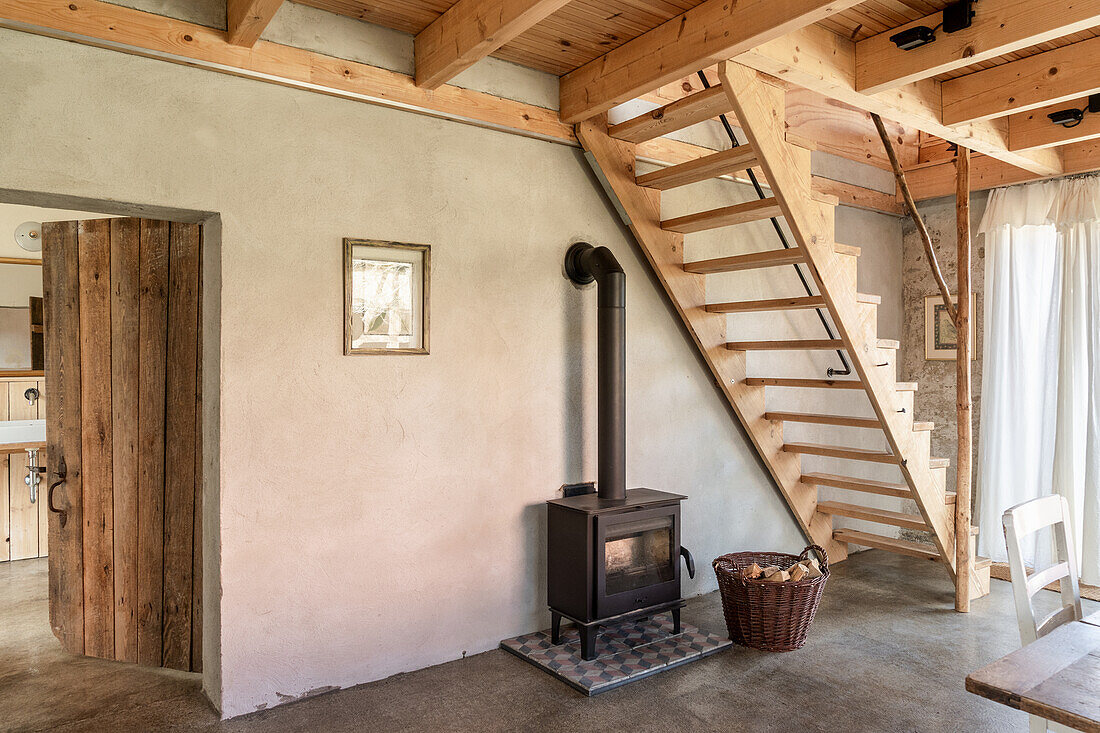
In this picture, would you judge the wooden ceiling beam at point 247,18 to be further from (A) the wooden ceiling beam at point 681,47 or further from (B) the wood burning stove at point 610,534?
(B) the wood burning stove at point 610,534

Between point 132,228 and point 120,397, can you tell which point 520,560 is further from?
point 132,228

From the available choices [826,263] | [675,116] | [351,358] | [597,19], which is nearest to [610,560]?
[351,358]

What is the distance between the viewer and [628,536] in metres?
3.50

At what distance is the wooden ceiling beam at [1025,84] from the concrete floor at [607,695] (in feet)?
8.54

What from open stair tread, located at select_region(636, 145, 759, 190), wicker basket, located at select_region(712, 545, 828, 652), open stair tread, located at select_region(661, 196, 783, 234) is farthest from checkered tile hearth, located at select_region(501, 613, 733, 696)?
open stair tread, located at select_region(636, 145, 759, 190)

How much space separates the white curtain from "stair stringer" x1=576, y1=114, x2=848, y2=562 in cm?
123

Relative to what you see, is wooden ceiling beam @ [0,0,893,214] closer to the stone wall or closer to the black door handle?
the black door handle

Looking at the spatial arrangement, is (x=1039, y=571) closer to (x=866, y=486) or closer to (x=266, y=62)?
(x=866, y=486)

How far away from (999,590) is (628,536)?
8.60 feet

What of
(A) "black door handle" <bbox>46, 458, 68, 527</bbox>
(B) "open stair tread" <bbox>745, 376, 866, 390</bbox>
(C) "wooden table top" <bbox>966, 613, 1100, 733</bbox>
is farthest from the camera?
(B) "open stair tread" <bbox>745, 376, 866, 390</bbox>

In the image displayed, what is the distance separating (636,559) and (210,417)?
2.02m

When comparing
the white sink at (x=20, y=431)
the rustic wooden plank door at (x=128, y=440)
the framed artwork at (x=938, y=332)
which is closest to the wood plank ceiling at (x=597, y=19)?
Result: the rustic wooden plank door at (x=128, y=440)

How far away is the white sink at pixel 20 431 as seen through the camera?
4.82 m

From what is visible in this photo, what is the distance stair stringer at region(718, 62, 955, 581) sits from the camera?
306cm
